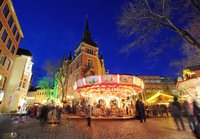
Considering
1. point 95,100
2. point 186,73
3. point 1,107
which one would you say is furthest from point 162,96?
point 1,107

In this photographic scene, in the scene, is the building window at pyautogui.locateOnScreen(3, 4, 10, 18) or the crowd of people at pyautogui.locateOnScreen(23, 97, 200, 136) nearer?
the crowd of people at pyautogui.locateOnScreen(23, 97, 200, 136)

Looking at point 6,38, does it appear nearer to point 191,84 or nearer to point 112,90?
point 112,90

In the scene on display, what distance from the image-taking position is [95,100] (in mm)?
21016

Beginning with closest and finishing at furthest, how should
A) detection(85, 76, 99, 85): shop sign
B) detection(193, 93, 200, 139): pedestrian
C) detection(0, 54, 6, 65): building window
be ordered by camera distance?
detection(193, 93, 200, 139): pedestrian → detection(85, 76, 99, 85): shop sign → detection(0, 54, 6, 65): building window

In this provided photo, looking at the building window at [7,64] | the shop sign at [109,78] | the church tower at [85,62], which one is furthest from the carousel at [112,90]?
the church tower at [85,62]

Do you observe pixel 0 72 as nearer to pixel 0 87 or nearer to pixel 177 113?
pixel 0 87

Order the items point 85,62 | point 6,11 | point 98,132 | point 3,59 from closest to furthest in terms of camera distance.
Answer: point 98,132 < point 6,11 < point 3,59 < point 85,62

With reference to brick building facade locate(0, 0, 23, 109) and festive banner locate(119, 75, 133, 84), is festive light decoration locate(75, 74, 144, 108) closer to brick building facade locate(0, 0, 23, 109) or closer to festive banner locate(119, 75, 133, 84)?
festive banner locate(119, 75, 133, 84)

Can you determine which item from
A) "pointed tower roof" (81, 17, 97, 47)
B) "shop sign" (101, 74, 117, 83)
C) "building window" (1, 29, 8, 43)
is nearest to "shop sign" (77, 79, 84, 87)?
"shop sign" (101, 74, 117, 83)

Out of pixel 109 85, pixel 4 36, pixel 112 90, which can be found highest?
pixel 4 36

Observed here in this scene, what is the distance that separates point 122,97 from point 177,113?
12.9 meters

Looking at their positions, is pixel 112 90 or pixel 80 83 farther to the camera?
pixel 112 90

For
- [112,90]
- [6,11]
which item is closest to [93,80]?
[112,90]

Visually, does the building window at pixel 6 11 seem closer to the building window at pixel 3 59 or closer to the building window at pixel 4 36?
the building window at pixel 4 36
